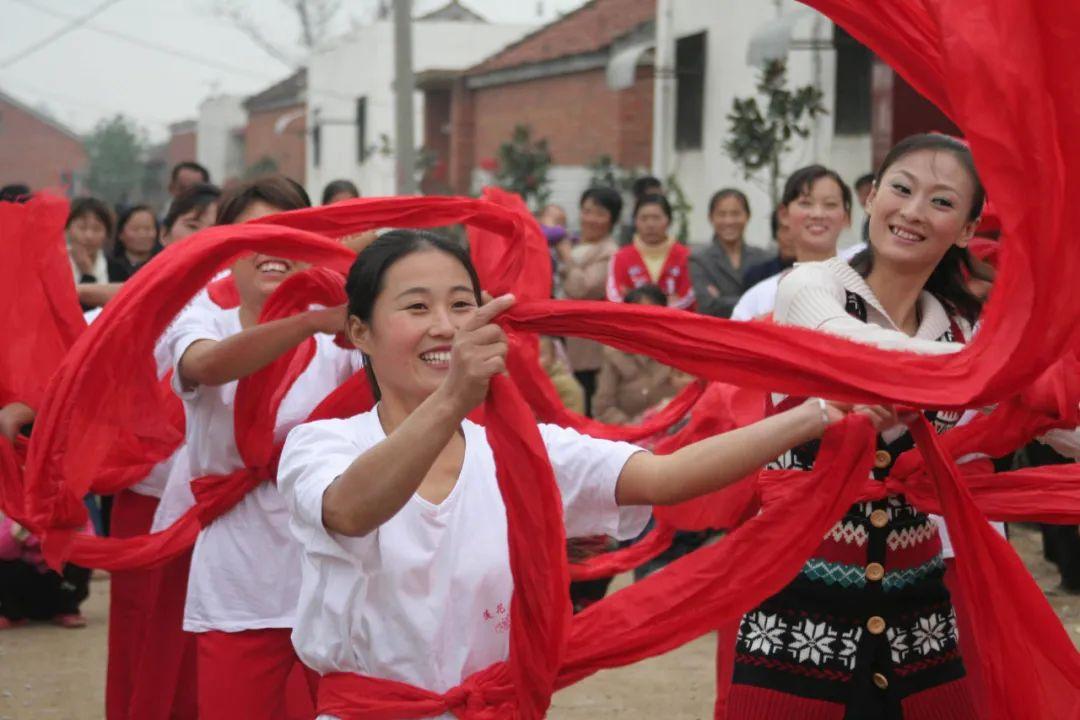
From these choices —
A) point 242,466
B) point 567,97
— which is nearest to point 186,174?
point 242,466

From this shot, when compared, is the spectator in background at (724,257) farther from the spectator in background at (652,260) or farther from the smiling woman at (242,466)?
the smiling woman at (242,466)

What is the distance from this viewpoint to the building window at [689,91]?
19.5 meters

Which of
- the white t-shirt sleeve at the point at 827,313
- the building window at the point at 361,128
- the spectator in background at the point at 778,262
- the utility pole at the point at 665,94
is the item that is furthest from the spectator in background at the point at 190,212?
the building window at the point at 361,128

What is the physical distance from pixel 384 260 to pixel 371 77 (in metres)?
34.9

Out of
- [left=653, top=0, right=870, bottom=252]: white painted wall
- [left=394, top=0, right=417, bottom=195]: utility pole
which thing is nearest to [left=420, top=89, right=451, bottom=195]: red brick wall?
[left=653, top=0, right=870, bottom=252]: white painted wall

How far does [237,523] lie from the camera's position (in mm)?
4801

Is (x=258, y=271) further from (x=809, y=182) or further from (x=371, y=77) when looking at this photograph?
(x=371, y=77)

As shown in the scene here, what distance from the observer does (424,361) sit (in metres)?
3.29

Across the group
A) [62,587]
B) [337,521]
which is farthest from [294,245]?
[62,587]

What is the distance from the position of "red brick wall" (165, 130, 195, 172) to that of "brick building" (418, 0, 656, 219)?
3285cm

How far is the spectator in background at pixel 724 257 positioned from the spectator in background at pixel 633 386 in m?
0.47

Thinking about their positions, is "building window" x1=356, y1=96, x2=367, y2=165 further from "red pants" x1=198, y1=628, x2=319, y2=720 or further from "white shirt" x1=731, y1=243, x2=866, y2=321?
"red pants" x1=198, y1=628, x2=319, y2=720

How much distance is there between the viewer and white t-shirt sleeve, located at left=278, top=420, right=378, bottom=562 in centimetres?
316

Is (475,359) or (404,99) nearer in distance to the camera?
(475,359)
